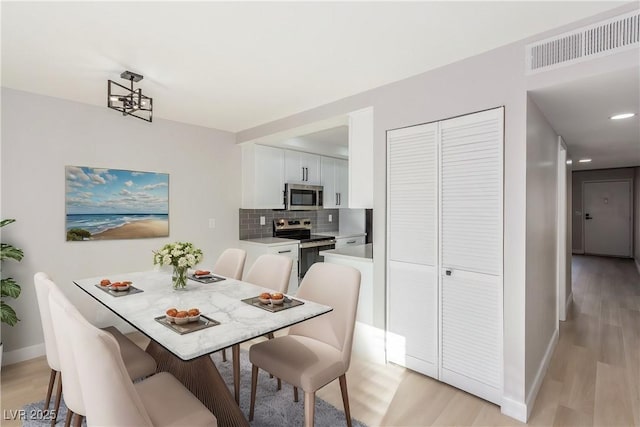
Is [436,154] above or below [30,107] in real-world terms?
below

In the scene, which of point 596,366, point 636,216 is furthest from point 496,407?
point 636,216

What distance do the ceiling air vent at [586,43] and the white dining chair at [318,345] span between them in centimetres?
175

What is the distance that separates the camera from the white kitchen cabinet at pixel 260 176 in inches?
176

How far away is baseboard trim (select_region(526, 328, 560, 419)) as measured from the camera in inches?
84.7

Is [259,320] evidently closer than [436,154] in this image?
Yes

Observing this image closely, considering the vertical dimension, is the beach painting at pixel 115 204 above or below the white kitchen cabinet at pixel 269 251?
above

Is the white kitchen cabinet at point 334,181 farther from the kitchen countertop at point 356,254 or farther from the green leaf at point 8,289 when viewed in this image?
the green leaf at point 8,289

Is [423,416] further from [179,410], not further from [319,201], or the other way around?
[319,201]

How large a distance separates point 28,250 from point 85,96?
1.52 meters

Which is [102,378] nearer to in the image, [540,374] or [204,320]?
[204,320]

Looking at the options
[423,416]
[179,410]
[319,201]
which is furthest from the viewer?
[319,201]

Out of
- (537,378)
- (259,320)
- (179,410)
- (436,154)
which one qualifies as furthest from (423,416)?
(436,154)

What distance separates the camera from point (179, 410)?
139 cm

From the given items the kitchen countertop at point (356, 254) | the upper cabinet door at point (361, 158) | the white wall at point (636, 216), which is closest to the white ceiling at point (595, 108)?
the upper cabinet door at point (361, 158)
